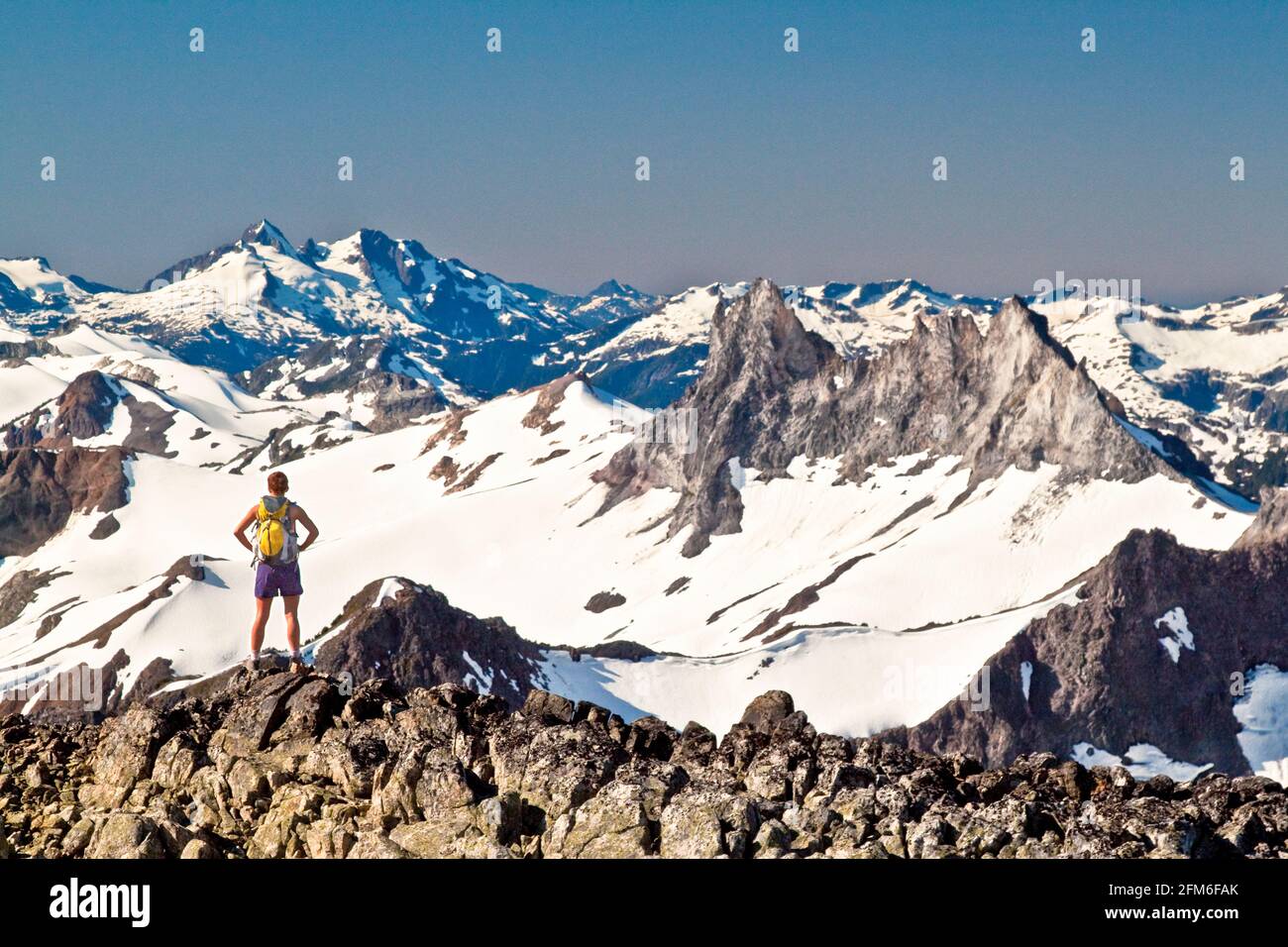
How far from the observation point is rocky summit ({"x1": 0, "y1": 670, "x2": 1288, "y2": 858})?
2400 centimetres

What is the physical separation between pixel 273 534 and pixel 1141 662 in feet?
516

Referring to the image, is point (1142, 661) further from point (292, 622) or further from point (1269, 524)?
point (292, 622)

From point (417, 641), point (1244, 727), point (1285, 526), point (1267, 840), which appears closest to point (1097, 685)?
point (1244, 727)

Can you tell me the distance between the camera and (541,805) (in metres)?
25.6

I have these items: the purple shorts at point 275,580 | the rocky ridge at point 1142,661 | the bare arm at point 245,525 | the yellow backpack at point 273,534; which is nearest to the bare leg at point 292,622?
the purple shorts at point 275,580

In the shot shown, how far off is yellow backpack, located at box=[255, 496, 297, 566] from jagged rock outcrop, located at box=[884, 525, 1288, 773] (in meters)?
127

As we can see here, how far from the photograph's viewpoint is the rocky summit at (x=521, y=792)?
945 inches

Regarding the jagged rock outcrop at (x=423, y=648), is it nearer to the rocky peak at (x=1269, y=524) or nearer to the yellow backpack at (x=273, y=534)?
the rocky peak at (x=1269, y=524)

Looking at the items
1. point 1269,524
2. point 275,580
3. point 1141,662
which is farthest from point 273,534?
point 1269,524

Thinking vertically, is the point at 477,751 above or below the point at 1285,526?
below
